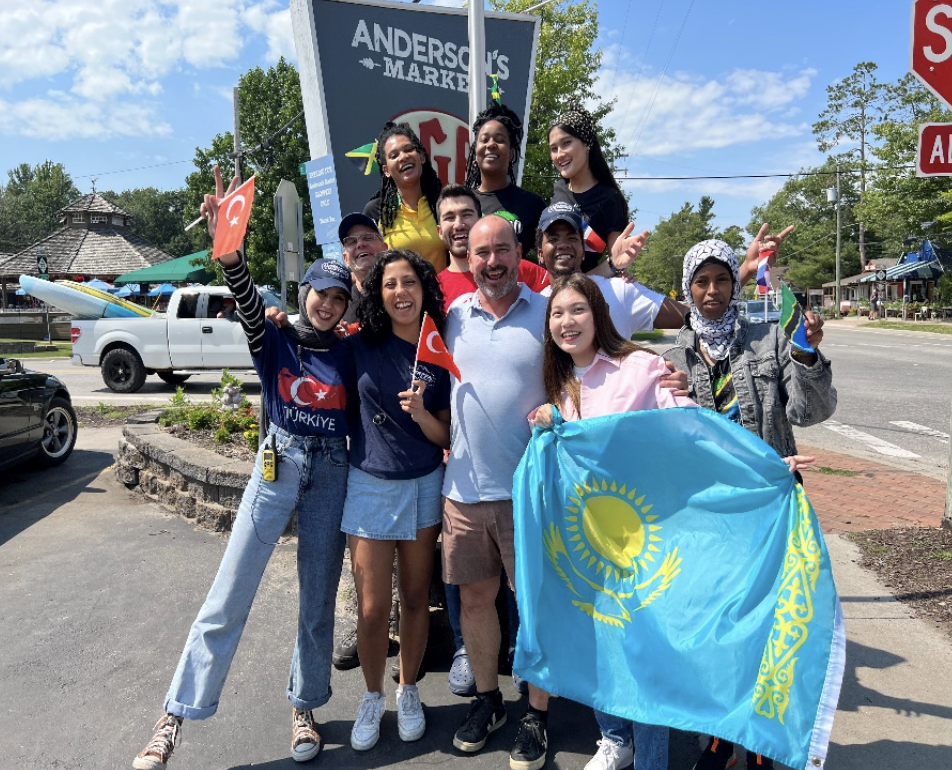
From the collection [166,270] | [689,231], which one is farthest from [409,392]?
[689,231]

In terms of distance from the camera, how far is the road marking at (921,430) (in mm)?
9250

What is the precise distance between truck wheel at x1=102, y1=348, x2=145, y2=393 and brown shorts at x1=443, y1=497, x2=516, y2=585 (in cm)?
1308

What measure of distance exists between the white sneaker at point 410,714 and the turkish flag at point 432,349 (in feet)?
4.67

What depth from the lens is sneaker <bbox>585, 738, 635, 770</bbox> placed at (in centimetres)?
274

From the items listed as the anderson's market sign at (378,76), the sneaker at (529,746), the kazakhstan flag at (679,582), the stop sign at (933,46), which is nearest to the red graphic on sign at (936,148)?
the stop sign at (933,46)

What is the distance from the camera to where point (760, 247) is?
118 inches

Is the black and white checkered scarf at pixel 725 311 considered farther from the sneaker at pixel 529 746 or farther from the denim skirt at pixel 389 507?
the sneaker at pixel 529 746

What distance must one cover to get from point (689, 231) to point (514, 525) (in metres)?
56.7

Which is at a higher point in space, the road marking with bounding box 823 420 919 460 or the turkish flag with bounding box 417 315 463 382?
the turkish flag with bounding box 417 315 463 382

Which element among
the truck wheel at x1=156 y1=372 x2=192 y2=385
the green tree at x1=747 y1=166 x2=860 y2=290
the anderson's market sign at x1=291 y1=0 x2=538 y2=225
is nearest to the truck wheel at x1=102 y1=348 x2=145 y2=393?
the truck wheel at x1=156 y1=372 x2=192 y2=385

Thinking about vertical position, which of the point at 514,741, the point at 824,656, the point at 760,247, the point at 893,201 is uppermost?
the point at 893,201

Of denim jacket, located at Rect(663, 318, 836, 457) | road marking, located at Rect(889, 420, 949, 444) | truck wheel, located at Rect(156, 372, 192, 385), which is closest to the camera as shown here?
denim jacket, located at Rect(663, 318, 836, 457)

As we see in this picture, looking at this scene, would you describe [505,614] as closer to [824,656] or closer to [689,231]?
[824,656]

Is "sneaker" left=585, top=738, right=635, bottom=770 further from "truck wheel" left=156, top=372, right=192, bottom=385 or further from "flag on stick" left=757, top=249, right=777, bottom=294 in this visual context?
"truck wheel" left=156, top=372, right=192, bottom=385
